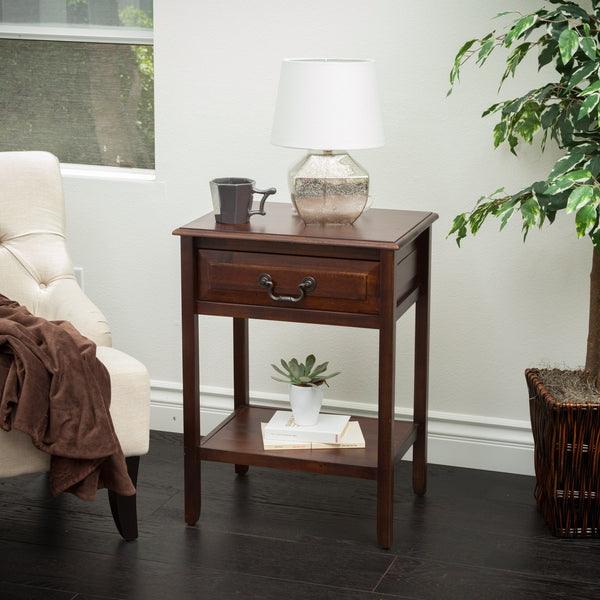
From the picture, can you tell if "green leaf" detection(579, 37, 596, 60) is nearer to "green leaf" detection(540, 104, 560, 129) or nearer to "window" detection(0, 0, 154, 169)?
"green leaf" detection(540, 104, 560, 129)

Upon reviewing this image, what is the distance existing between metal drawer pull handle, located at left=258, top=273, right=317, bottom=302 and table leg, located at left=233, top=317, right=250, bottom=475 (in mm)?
417

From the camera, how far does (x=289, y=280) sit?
84.4 inches

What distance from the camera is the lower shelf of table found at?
2.21m

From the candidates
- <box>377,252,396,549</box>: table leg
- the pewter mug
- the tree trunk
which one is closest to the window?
the pewter mug

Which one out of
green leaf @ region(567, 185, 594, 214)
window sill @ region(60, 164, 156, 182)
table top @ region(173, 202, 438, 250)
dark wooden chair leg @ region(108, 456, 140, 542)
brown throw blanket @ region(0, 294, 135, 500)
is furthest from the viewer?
window sill @ region(60, 164, 156, 182)

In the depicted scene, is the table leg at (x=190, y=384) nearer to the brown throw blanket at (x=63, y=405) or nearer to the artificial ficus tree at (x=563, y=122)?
the brown throw blanket at (x=63, y=405)

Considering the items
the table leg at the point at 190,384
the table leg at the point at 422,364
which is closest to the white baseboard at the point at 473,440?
the table leg at the point at 422,364

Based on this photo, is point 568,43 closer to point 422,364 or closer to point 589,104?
point 589,104

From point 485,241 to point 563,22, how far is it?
713 millimetres

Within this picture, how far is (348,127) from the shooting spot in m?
2.10

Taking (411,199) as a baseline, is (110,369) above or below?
below

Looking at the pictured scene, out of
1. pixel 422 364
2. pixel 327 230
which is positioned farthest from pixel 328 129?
pixel 422 364

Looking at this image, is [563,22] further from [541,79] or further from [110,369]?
[110,369]

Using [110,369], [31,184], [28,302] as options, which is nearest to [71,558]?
[110,369]
